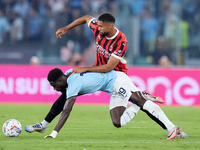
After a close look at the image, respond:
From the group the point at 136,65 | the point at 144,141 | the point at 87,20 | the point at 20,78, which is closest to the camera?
the point at 144,141

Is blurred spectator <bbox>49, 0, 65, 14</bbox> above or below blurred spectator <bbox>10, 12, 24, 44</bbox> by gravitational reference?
above

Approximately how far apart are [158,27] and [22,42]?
512 cm

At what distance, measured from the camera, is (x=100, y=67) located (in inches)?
291

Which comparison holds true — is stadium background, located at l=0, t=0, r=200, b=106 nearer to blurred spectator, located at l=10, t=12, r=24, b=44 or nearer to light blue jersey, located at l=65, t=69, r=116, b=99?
blurred spectator, located at l=10, t=12, r=24, b=44

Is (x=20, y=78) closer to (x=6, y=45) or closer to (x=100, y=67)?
(x=6, y=45)

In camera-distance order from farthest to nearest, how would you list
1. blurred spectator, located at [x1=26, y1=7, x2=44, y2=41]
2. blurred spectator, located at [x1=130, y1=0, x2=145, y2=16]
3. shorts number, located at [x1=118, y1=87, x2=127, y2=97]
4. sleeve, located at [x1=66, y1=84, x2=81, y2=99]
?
1. blurred spectator, located at [x1=130, y1=0, x2=145, y2=16]
2. blurred spectator, located at [x1=26, y1=7, x2=44, y2=41]
3. shorts number, located at [x1=118, y1=87, x2=127, y2=97]
4. sleeve, located at [x1=66, y1=84, x2=81, y2=99]

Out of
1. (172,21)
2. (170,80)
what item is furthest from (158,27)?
(170,80)

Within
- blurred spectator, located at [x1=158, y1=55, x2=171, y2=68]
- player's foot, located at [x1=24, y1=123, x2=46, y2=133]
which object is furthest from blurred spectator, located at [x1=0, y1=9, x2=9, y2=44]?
player's foot, located at [x1=24, y1=123, x2=46, y2=133]

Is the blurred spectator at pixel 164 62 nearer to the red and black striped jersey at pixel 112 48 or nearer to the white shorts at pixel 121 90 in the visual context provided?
the red and black striped jersey at pixel 112 48

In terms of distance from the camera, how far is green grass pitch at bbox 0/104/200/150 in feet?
21.3

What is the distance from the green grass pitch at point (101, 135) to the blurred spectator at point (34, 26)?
5.41 m

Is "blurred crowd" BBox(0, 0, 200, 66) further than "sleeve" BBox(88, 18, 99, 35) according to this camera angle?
Yes

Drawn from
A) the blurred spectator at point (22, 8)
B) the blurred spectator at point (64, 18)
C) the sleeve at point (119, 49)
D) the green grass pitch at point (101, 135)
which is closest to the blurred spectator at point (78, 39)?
the blurred spectator at point (64, 18)

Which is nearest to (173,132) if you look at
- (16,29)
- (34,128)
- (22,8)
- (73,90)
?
(73,90)
